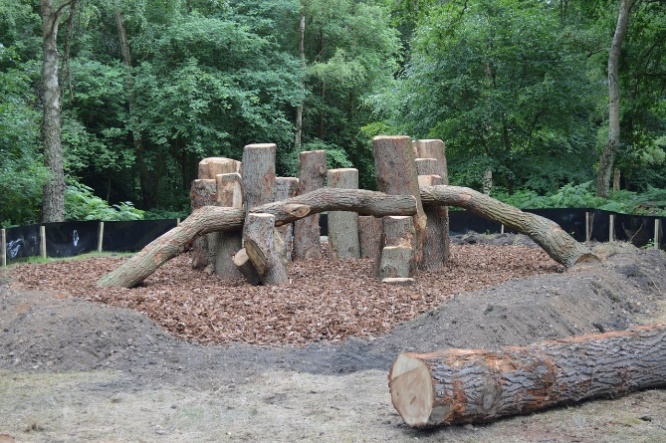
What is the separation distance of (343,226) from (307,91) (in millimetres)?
15170

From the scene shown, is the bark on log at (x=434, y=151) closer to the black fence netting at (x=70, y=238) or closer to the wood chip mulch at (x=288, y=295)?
the wood chip mulch at (x=288, y=295)

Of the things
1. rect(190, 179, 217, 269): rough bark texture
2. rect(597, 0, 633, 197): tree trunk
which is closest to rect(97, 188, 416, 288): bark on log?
rect(190, 179, 217, 269): rough bark texture

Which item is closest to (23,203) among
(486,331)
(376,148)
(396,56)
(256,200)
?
(256,200)

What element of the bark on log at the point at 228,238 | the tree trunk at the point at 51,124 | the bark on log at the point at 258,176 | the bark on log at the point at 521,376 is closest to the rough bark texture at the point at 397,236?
the bark on log at the point at 258,176

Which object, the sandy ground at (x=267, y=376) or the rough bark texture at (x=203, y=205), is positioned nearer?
the sandy ground at (x=267, y=376)

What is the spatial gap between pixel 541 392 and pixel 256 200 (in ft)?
23.3

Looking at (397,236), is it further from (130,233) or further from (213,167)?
(130,233)

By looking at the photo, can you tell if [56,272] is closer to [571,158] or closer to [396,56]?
[571,158]

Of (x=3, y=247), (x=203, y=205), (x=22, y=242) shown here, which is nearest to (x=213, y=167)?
(x=203, y=205)

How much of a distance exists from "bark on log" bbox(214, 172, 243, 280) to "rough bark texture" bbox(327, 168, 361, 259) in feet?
7.53

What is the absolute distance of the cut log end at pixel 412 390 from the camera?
5512 mm

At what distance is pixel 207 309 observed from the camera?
9.51m

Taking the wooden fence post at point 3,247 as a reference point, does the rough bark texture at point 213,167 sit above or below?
above

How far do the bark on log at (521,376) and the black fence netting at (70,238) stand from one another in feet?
39.2
